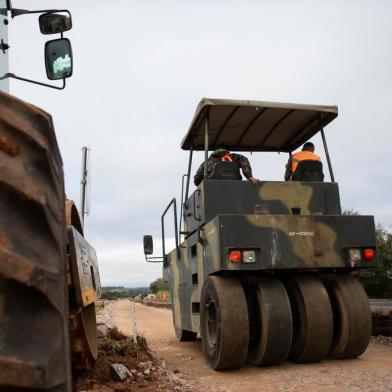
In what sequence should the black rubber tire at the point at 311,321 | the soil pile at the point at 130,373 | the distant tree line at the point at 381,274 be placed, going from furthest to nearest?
1. the distant tree line at the point at 381,274
2. the black rubber tire at the point at 311,321
3. the soil pile at the point at 130,373

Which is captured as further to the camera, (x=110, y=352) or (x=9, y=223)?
(x=110, y=352)

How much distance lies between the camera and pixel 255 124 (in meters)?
7.66

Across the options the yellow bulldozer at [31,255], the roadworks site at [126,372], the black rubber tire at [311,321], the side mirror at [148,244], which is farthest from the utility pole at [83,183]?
the yellow bulldozer at [31,255]

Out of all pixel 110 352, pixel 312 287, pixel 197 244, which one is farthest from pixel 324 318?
pixel 110 352

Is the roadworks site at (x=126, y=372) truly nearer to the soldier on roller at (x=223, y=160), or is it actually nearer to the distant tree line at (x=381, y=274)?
the soldier on roller at (x=223, y=160)

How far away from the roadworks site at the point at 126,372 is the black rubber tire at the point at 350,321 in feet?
5.62

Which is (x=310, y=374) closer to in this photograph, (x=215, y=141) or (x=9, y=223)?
(x=215, y=141)

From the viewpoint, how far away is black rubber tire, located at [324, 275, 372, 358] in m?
5.91

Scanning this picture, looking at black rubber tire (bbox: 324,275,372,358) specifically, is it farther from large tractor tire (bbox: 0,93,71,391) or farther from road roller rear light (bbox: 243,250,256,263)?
large tractor tire (bbox: 0,93,71,391)

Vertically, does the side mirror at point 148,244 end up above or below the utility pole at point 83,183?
below

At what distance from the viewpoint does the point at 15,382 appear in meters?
1.36

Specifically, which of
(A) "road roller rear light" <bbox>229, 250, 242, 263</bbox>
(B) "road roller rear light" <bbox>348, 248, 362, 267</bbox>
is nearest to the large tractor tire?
(A) "road roller rear light" <bbox>229, 250, 242, 263</bbox>

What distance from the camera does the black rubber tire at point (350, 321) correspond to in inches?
233

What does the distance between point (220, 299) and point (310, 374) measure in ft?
3.77
